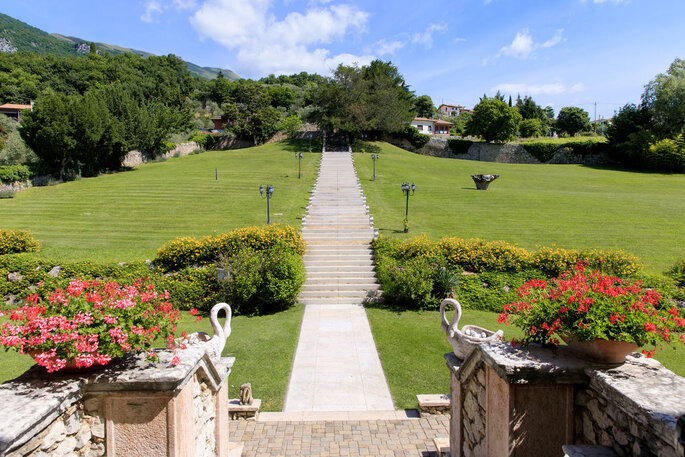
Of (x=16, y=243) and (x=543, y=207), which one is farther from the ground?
(x=543, y=207)

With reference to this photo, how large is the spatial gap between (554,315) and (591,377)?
54 cm

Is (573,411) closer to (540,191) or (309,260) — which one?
(309,260)

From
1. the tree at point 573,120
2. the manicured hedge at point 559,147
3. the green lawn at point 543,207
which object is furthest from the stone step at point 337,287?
the tree at point 573,120

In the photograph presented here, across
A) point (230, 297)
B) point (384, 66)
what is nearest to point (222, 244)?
point (230, 297)

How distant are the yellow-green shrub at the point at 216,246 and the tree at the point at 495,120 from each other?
38163 millimetres

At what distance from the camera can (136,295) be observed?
3.60 m

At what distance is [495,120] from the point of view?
45781 millimetres

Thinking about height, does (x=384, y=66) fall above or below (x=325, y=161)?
above

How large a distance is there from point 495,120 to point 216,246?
133 ft

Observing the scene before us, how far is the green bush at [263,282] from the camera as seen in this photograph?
12.1m

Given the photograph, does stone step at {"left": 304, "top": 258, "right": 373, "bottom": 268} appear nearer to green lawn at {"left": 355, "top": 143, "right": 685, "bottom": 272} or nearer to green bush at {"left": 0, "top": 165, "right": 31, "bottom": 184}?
green lawn at {"left": 355, "top": 143, "right": 685, "bottom": 272}

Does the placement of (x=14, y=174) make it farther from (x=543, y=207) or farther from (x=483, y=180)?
(x=543, y=207)

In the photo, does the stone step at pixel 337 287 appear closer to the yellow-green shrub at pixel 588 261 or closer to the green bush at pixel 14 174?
the yellow-green shrub at pixel 588 261

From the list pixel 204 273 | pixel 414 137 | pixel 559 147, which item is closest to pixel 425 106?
pixel 414 137
